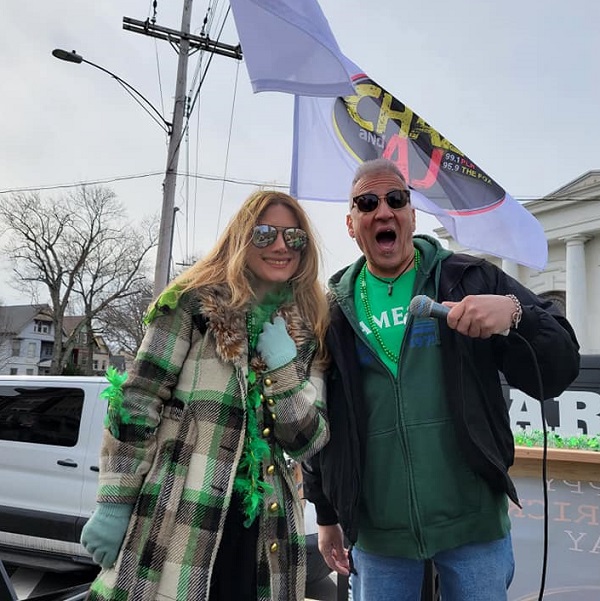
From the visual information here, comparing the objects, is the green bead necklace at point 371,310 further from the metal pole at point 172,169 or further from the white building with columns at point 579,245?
the white building with columns at point 579,245

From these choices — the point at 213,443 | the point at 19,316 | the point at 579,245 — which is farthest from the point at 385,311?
the point at 19,316

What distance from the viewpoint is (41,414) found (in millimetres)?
4898

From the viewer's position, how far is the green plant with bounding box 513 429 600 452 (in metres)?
2.89

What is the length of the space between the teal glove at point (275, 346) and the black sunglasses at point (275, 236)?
0.30 m

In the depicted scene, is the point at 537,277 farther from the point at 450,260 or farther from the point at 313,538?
the point at 450,260

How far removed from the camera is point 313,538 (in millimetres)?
3969

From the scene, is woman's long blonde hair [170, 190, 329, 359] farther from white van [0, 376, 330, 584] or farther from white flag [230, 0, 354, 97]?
white van [0, 376, 330, 584]

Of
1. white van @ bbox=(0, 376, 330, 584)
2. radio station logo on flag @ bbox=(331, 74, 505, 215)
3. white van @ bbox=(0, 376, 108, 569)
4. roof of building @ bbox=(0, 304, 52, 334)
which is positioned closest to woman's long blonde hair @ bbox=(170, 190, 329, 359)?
radio station logo on flag @ bbox=(331, 74, 505, 215)

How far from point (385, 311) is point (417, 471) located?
560 mm

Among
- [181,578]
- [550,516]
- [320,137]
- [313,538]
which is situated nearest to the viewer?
[181,578]

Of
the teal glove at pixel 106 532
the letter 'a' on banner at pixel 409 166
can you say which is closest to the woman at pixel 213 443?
the teal glove at pixel 106 532

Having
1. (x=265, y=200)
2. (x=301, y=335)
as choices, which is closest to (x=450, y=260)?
(x=301, y=335)

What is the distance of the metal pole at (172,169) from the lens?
34.7 feet

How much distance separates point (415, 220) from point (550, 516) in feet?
6.22
